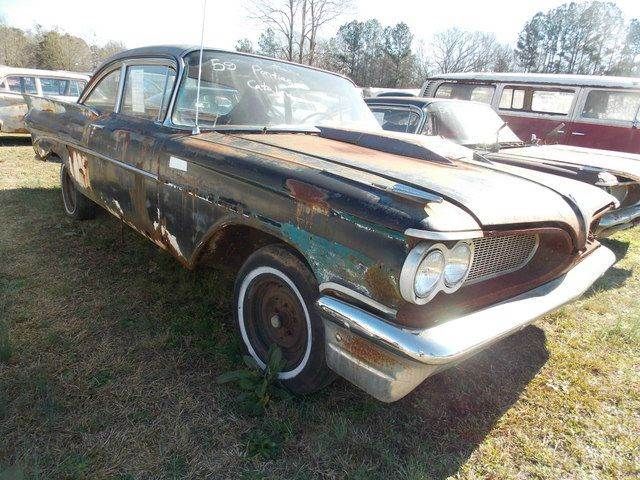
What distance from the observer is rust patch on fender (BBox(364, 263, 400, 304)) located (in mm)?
1664

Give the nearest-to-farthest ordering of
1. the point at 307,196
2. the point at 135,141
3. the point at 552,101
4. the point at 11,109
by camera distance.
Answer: the point at 307,196
the point at 135,141
the point at 552,101
the point at 11,109

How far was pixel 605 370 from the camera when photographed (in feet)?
8.95

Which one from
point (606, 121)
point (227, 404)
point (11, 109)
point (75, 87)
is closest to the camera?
point (227, 404)

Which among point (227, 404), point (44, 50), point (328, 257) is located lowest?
point (227, 404)

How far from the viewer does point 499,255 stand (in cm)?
221

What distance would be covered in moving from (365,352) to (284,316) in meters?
0.63

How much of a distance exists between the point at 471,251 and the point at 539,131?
7.02 metres

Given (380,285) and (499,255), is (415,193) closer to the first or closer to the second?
(380,285)

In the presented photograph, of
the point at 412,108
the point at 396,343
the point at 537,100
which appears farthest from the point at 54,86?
the point at 396,343

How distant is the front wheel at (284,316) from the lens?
205 cm

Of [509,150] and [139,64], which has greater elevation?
[139,64]

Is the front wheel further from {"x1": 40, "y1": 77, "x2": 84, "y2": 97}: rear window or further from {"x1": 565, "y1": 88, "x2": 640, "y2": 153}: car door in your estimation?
{"x1": 40, "y1": 77, "x2": 84, "y2": 97}: rear window

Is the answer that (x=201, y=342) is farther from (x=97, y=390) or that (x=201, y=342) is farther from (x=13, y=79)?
(x=13, y=79)

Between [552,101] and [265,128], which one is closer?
[265,128]
